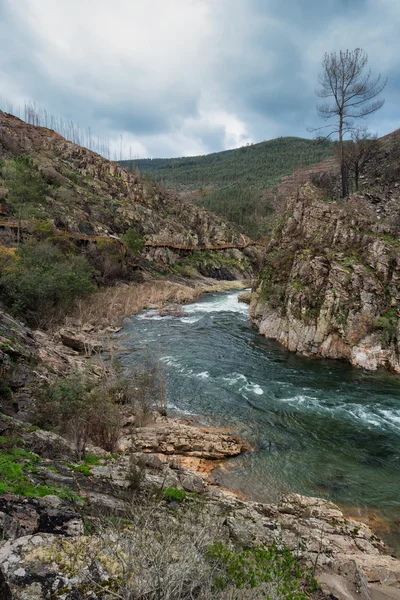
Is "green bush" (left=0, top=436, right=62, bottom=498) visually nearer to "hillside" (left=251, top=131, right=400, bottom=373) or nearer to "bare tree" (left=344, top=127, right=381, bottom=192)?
"hillside" (left=251, top=131, right=400, bottom=373)

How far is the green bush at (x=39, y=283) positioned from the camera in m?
17.2

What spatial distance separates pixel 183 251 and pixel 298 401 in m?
49.1

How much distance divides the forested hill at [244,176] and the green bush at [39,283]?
65.5m

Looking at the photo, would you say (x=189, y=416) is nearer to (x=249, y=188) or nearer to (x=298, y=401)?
(x=298, y=401)

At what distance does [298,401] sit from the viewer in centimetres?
1247

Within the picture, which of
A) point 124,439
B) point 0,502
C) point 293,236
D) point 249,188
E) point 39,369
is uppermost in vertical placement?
point 249,188

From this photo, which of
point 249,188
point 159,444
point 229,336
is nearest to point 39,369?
point 159,444

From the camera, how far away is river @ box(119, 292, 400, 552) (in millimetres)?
8055

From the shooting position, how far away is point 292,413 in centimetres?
1159

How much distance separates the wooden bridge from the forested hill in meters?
16.8

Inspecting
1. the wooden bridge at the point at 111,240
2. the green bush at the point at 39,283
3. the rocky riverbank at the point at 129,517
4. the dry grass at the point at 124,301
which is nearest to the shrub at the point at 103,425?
the rocky riverbank at the point at 129,517

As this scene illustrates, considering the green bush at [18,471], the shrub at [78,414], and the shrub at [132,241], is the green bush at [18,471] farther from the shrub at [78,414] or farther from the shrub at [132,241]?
the shrub at [132,241]

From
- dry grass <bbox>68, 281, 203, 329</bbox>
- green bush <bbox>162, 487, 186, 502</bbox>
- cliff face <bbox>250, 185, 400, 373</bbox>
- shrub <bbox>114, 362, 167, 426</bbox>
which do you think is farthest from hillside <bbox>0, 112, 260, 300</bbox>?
green bush <bbox>162, 487, 186, 502</bbox>

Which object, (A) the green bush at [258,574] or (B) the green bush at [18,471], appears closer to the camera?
(A) the green bush at [258,574]
